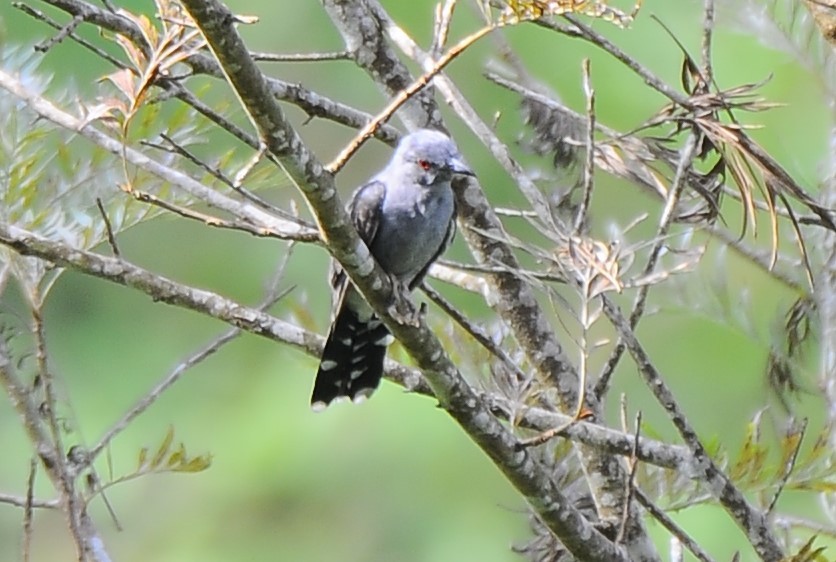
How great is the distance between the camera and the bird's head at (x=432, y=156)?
7.50ft

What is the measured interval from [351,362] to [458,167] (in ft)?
1.58

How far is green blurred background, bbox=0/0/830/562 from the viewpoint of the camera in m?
4.55

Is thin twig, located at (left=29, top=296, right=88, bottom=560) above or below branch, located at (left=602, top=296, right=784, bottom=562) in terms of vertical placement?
above

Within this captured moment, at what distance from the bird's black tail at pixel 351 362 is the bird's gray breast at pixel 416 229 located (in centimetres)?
15

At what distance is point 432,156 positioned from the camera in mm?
Answer: 2299

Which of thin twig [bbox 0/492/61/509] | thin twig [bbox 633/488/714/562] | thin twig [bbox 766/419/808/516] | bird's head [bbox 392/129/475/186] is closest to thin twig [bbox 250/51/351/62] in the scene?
bird's head [bbox 392/129/475/186]

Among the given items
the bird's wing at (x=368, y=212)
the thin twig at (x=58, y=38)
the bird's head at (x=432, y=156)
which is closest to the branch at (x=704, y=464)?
the bird's head at (x=432, y=156)

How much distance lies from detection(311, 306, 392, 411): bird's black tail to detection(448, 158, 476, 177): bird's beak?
385 mm

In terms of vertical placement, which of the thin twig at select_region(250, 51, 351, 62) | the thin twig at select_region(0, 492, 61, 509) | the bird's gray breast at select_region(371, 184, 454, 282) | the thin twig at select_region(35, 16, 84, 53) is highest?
the thin twig at select_region(250, 51, 351, 62)

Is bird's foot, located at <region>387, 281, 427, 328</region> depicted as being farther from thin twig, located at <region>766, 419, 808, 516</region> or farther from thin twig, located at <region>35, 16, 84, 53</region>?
thin twig, located at <region>766, 419, 808, 516</region>

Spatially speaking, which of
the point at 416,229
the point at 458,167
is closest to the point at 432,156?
the point at 458,167

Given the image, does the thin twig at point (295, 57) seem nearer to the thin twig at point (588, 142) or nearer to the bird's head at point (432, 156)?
the bird's head at point (432, 156)

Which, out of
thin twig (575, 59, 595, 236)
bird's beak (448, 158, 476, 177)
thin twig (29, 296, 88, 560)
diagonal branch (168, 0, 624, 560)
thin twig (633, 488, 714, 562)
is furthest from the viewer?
bird's beak (448, 158, 476, 177)

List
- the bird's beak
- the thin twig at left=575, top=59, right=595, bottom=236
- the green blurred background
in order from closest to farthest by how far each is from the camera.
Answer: the thin twig at left=575, top=59, right=595, bottom=236, the bird's beak, the green blurred background
